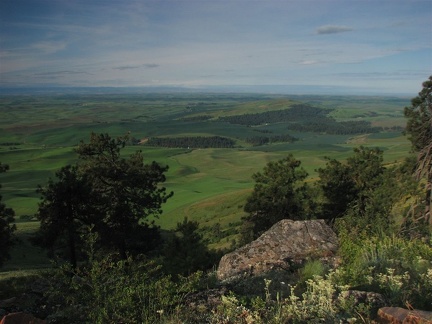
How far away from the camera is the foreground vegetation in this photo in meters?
5.39

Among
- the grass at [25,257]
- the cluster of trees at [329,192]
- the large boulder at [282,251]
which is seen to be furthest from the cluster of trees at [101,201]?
the large boulder at [282,251]

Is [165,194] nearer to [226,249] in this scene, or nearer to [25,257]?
[226,249]

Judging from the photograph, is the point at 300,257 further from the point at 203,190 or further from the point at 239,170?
the point at 239,170

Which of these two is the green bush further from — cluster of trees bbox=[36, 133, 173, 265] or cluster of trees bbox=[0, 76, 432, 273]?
cluster of trees bbox=[36, 133, 173, 265]

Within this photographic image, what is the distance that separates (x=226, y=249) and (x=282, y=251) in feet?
55.9

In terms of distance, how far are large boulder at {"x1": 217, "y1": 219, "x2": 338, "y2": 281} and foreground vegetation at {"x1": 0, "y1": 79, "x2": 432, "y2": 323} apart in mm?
774

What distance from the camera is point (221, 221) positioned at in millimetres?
58938

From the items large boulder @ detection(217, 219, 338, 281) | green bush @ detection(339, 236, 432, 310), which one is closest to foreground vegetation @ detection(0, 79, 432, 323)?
green bush @ detection(339, 236, 432, 310)

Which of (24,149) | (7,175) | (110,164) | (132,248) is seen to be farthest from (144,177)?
(24,149)

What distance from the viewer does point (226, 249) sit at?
89.7 ft

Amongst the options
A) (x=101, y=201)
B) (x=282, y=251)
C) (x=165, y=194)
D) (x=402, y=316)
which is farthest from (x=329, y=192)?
(x=402, y=316)

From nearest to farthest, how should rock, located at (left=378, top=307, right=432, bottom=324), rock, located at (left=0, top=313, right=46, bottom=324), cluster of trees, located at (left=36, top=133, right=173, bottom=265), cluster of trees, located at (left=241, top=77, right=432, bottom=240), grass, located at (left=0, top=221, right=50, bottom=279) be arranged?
rock, located at (left=378, top=307, right=432, bottom=324) → rock, located at (left=0, top=313, right=46, bottom=324) → cluster of trees, located at (left=36, top=133, right=173, bottom=265) → cluster of trees, located at (left=241, top=77, right=432, bottom=240) → grass, located at (left=0, top=221, right=50, bottom=279)

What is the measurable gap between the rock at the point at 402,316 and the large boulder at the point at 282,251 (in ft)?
13.5

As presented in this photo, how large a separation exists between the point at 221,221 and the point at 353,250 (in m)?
52.0
